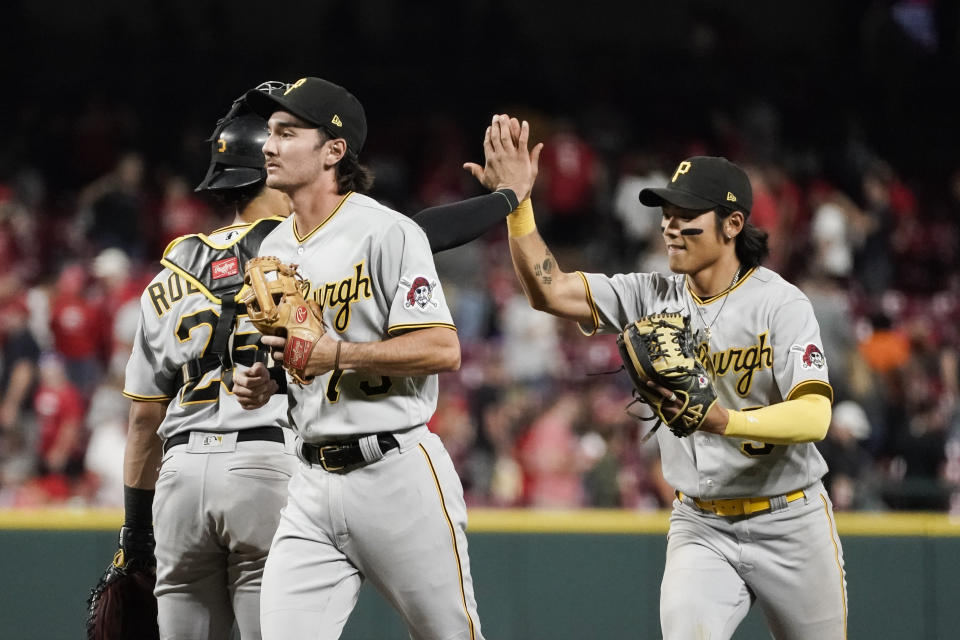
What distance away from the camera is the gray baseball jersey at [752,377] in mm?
3926

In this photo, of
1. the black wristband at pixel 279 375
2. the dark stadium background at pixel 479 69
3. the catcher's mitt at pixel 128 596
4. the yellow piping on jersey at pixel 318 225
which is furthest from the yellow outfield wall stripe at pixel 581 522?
the dark stadium background at pixel 479 69

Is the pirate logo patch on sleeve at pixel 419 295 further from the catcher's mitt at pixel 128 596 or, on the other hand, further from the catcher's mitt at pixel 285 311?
the catcher's mitt at pixel 128 596

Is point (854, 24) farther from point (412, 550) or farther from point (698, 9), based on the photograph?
point (412, 550)

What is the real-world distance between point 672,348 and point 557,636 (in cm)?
267

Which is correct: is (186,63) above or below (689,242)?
above

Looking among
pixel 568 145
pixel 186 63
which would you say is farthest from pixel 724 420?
pixel 186 63

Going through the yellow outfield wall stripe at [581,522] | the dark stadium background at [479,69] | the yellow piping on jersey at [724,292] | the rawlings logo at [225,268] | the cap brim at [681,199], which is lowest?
the yellow outfield wall stripe at [581,522]

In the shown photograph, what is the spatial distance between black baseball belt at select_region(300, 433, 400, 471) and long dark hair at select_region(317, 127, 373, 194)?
2.55ft

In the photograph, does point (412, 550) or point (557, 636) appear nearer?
point (412, 550)

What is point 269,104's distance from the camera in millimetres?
3686

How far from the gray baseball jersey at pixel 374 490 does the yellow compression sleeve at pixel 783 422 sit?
87cm

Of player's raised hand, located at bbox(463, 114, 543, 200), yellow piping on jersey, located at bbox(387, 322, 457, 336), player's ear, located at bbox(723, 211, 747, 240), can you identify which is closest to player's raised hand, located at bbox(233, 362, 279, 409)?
yellow piping on jersey, located at bbox(387, 322, 457, 336)

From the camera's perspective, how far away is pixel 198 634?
404 cm

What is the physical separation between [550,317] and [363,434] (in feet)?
20.7
